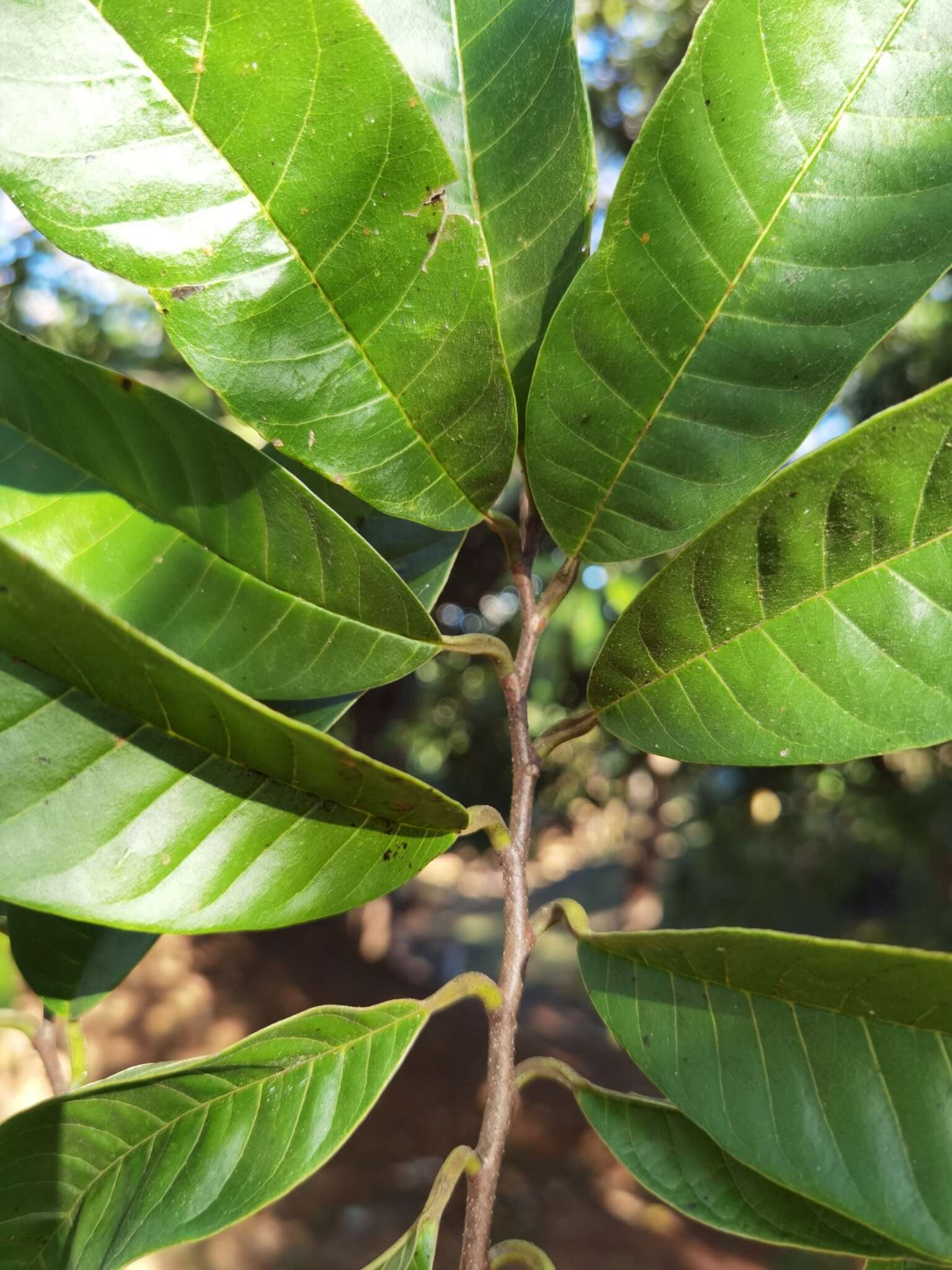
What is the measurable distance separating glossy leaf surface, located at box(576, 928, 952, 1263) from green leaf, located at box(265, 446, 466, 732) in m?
0.40

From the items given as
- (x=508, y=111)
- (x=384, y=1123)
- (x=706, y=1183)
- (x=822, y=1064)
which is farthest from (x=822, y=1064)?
(x=384, y=1123)

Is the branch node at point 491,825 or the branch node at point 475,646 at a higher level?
the branch node at point 475,646

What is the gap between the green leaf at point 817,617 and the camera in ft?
1.79

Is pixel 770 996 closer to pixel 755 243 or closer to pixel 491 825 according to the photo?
pixel 491 825

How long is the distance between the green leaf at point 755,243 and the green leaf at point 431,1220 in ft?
1.56

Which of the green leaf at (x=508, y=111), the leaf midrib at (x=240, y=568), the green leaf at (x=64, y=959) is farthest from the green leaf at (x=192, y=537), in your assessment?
the green leaf at (x=64, y=959)

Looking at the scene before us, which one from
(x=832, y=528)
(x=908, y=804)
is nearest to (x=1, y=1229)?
(x=832, y=528)

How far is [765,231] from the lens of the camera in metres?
0.59

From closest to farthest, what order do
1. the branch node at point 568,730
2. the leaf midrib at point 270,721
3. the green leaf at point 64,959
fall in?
the leaf midrib at point 270,721
the branch node at point 568,730
the green leaf at point 64,959

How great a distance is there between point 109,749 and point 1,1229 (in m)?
0.41

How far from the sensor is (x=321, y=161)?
543 mm

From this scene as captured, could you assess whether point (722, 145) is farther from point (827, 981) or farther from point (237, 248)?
point (827, 981)

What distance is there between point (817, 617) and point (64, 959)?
0.73m

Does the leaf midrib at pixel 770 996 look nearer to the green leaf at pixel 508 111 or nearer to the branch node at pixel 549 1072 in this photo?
the branch node at pixel 549 1072
